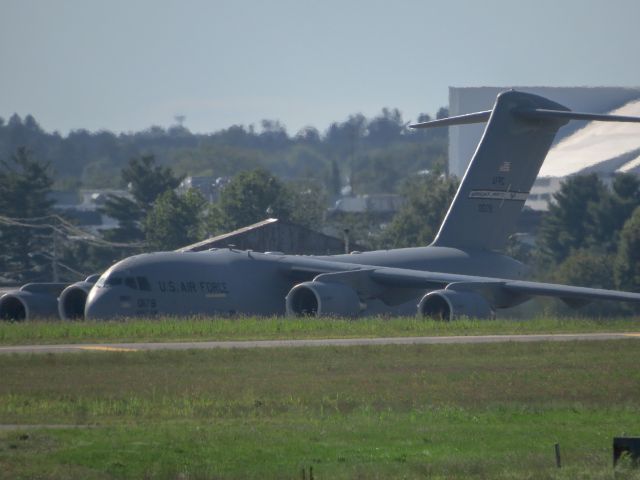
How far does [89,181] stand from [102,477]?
123 m

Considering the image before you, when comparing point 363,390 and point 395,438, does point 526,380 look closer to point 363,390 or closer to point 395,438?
point 363,390

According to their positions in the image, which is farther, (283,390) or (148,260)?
(148,260)

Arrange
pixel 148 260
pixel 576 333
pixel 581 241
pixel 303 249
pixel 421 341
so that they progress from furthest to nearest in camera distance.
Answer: pixel 581 241, pixel 303 249, pixel 148 260, pixel 576 333, pixel 421 341

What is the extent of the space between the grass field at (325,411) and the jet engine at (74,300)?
1366 cm

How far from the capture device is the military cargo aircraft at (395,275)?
36.8m

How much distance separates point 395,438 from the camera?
1698cm

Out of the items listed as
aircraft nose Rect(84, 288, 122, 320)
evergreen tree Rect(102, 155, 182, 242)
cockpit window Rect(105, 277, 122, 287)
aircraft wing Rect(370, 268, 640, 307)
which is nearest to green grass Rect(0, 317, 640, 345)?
aircraft wing Rect(370, 268, 640, 307)

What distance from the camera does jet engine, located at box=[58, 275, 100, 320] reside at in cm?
3984

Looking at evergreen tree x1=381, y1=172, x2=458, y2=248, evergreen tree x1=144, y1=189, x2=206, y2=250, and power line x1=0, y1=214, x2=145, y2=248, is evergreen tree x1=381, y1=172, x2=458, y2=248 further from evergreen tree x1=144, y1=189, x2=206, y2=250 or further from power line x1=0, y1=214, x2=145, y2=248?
power line x1=0, y1=214, x2=145, y2=248

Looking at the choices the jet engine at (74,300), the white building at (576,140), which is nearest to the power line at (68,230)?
the white building at (576,140)

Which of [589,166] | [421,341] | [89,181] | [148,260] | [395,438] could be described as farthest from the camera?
[89,181]

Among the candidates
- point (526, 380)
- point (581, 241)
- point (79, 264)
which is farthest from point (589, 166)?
point (526, 380)

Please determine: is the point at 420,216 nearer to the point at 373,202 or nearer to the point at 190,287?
the point at 373,202

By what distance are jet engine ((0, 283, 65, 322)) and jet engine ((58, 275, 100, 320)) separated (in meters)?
0.89
